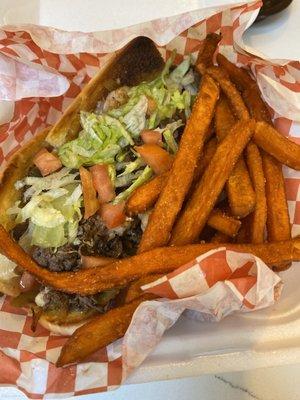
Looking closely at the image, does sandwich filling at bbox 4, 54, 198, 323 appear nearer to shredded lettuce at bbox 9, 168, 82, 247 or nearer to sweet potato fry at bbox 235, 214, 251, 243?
shredded lettuce at bbox 9, 168, 82, 247

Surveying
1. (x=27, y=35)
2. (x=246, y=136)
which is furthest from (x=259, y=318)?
(x=27, y=35)

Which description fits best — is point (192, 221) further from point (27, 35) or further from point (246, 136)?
point (27, 35)

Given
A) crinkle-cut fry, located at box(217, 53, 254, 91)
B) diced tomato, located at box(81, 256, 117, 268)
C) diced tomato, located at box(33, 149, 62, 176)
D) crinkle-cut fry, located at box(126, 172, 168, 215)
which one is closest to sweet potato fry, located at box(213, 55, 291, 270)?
crinkle-cut fry, located at box(217, 53, 254, 91)

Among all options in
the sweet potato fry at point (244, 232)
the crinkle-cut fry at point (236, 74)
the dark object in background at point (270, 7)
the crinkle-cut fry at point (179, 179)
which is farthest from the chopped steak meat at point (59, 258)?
the dark object in background at point (270, 7)

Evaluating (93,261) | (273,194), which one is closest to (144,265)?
(93,261)

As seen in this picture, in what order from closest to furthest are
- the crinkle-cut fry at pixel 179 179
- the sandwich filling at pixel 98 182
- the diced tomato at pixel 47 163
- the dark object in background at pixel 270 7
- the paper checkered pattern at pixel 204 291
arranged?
the paper checkered pattern at pixel 204 291, the crinkle-cut fry at pixel 179 179, the sandwich filling at pixel 98 182, the diced tomato at pixel 47 163, the dark object in background at pixel 270 7

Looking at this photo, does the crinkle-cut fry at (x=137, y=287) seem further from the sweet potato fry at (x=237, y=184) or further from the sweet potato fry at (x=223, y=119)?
the sweet potato fry at (x=223, y=119)
